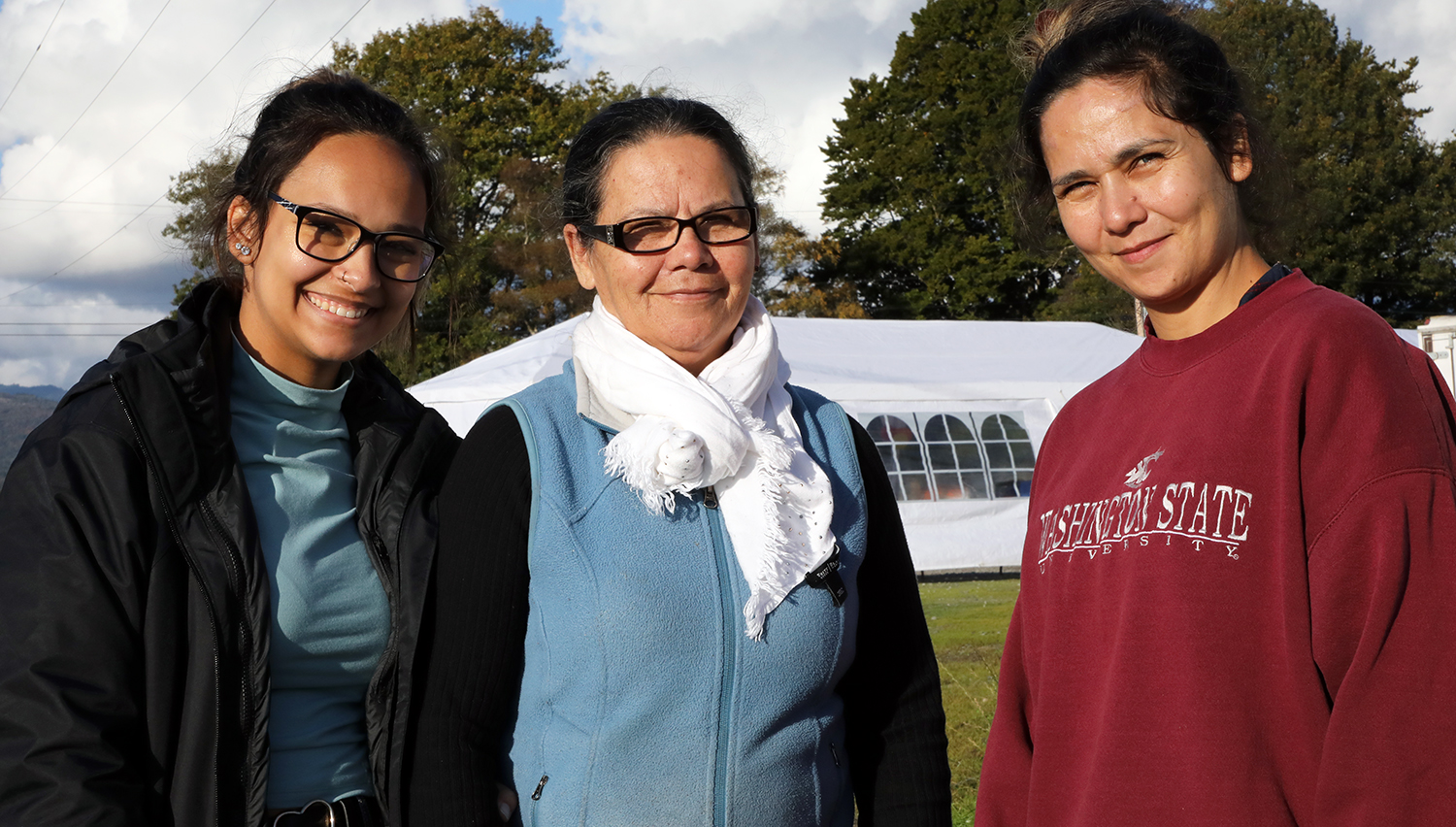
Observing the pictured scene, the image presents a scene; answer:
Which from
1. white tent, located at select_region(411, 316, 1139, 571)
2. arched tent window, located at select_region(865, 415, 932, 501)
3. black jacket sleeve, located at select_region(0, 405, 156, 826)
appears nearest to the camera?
black jacket sleeve, located at select_region(0, 405, 156, 826)

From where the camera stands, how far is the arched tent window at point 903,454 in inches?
483

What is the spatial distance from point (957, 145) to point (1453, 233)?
14388mm

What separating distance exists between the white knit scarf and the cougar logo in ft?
1.69

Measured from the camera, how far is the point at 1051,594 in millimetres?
1924

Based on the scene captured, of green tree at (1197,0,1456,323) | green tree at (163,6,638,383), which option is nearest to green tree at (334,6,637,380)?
green tree at (163,6,638,383)

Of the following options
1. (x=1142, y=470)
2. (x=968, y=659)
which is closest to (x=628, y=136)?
(x=1142, y=470)

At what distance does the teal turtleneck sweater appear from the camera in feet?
6.40

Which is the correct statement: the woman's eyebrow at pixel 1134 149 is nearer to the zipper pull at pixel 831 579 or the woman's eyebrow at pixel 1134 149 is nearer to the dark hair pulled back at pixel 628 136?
the dark hair pulled back at pixel 628 136

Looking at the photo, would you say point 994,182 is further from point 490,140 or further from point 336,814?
point 336,814

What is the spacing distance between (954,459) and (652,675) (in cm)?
1104

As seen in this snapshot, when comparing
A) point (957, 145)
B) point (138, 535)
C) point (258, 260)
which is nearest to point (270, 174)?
point (258, 260)

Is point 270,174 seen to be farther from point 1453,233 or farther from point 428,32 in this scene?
point 1453,233

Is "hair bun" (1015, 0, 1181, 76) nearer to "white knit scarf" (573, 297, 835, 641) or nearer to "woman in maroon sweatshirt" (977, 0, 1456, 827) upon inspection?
"woman in maroon sweatshirt" (977, 0, 1456, 827)

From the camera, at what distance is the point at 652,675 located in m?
1.81
